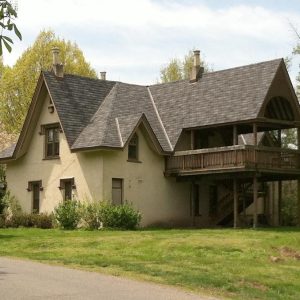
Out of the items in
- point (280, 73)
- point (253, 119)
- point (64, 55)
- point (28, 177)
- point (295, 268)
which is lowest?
point (295, 268)

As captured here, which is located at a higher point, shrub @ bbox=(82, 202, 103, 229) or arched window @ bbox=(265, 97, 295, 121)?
arched window @ bbox=(265, 97, 295, 121)

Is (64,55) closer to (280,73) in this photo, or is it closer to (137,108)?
(137,108)

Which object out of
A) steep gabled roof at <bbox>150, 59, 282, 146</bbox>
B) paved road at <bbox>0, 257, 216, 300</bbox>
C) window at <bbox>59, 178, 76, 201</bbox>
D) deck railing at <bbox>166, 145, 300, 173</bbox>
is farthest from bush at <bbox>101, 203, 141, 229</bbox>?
paved road at <bbox>0, 257, 216, 300</bbox>

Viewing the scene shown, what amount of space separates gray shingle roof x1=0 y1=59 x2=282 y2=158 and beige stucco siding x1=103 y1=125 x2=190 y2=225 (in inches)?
44.9

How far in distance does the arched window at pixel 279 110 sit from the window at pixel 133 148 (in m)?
7.26

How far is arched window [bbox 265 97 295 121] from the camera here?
1453 inches

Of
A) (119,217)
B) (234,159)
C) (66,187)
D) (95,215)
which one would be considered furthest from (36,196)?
(234,159)

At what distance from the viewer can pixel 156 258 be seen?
20.3 meters

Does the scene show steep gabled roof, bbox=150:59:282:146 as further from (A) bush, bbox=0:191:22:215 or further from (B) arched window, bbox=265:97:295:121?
(A) bush, bbox=0:191:22:215

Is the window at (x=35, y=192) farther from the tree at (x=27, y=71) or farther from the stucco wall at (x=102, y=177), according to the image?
the tree at (x=27, y=71)

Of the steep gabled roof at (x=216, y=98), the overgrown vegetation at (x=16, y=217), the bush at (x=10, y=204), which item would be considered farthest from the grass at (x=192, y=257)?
the bush at (x=10, y=204)

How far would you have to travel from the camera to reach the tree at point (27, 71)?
57.3 metres

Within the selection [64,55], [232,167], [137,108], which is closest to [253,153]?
[232,167]

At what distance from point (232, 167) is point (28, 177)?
12.3m
